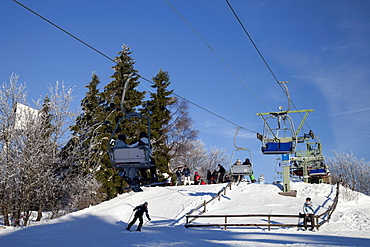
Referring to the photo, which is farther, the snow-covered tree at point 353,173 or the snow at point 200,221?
the snow-covered tree at point 353,173

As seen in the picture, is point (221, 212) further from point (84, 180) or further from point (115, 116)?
point (115, 116)

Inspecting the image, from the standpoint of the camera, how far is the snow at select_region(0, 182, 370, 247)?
14.8m

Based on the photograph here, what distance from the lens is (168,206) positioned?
26.4 metres

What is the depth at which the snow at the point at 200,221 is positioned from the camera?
14836 millimetres

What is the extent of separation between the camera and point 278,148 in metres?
22.2

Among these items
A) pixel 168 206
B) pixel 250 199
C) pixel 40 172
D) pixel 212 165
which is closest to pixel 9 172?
pixel 40 172

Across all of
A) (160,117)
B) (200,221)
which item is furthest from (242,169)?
(160,117)

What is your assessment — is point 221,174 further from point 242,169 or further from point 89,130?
point 89,130

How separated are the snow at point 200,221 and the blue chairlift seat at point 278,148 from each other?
3923 mm

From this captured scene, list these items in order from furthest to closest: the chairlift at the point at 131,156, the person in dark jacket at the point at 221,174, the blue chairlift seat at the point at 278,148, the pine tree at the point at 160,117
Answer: the pine tree at the point at 160,117
the person in dark jacket at the point at 221,174
the blue chairlift seat at the point at 278,148
the chairlift at the point at 131,156

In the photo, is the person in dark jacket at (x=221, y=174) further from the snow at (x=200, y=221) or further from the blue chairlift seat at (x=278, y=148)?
the blue chairlift seat at (x=278, y=148)

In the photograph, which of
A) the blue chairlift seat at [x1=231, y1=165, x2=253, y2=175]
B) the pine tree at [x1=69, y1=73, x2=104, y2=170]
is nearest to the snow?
the blue chairlift seat at [x1=231, y1=165, x2=253, y2=175]

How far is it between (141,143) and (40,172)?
15149 millimetres

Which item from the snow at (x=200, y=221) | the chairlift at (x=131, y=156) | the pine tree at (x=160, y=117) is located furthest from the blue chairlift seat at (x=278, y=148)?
the pine tree at (x=160, y=117)
